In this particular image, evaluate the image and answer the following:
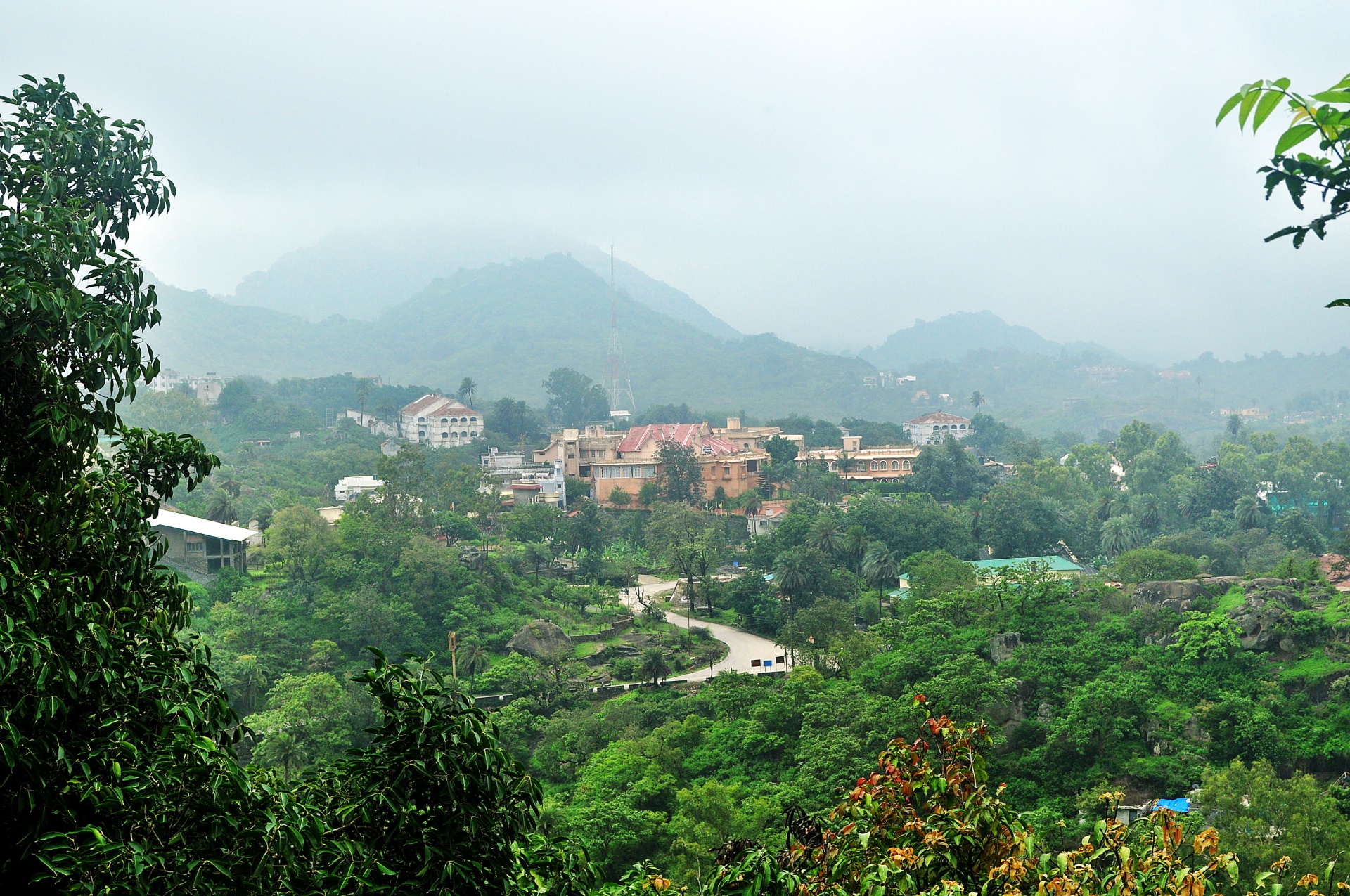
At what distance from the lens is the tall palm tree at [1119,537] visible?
95.6ft

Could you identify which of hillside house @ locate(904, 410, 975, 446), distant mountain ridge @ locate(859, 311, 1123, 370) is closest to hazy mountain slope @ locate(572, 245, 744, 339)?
distant mountain ridge @ locate(859, 311, 1123, 370)

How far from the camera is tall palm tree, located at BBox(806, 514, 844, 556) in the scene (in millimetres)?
26125

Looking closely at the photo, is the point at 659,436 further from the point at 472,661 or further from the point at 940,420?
the point at 940,420

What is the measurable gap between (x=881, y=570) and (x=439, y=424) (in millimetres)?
28583

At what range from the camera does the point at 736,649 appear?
21.8 metres

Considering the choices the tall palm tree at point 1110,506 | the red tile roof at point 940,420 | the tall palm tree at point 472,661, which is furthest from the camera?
the red tile roof at point 940,420

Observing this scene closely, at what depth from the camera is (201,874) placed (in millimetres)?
2377

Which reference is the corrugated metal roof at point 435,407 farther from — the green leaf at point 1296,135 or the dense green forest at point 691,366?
the green leaf at point 1296,135

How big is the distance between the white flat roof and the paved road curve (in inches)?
361

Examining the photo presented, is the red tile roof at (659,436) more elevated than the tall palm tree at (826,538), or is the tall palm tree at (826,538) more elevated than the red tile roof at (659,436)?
the red tile roof at (659,436)

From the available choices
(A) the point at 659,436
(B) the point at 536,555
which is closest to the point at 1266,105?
(B) the point at 536,555

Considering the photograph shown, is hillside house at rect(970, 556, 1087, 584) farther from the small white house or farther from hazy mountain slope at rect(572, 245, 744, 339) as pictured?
hazy mountain slope at rect(572, 245, 744, 339)

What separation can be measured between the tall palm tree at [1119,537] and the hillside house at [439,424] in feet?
94.0

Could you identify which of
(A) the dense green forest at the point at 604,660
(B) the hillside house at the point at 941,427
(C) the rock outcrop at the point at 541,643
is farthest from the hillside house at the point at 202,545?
(B) the hillside house at the point at 941,427
